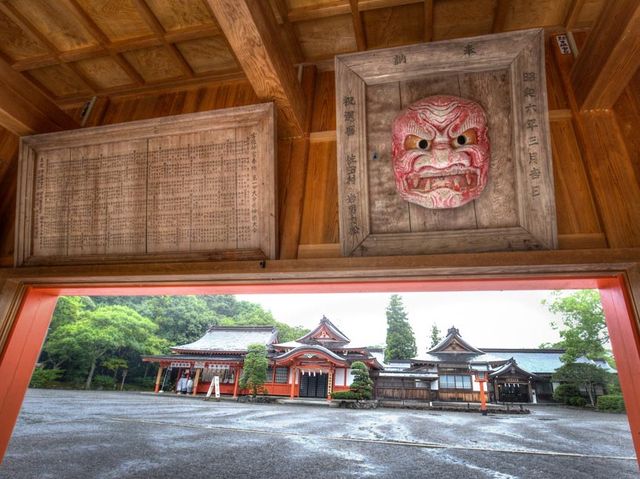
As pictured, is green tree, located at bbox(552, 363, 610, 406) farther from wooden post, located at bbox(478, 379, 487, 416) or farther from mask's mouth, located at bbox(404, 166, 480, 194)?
mask's mouth, located at bbox(404, 166, 480, 194)

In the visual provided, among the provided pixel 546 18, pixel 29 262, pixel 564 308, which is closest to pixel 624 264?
pixel 546 18

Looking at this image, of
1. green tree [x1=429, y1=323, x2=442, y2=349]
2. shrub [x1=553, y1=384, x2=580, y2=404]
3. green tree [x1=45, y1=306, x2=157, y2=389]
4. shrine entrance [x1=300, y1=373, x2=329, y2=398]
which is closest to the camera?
shrub [x1=553, y1=384, x2=580, y2=404]

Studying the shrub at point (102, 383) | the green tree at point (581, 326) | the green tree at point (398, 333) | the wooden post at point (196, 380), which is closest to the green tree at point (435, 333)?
the green tree at point (398, 333)

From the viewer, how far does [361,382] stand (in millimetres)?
16547

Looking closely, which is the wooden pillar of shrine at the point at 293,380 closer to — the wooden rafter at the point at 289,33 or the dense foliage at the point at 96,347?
the dense foliage at the point at 96,347

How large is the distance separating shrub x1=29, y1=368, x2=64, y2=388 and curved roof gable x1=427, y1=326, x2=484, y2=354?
20813 millimetres

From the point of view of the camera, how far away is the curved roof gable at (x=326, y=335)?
2123 centimetres

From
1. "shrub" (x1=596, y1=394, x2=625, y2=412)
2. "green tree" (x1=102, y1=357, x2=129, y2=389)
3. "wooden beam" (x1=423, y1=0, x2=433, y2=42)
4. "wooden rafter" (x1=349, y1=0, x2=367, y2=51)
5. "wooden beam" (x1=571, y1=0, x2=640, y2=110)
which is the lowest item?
"shrub" (x1=596, y1=394, x2=625, y2=412)

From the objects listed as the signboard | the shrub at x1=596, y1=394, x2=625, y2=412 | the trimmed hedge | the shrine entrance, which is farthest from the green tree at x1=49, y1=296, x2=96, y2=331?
the shrub at x1=596, y1=394, x2=625, y2=412

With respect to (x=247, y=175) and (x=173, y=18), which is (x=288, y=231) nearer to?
(x=247, y=175)

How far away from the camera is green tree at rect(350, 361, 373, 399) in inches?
640

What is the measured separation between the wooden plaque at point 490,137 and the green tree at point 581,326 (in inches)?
780

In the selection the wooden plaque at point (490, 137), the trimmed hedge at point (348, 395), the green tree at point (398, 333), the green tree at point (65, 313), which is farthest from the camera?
the green tree at point (398, 333)

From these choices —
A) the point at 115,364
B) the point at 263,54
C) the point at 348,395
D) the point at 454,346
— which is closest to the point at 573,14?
the point at 263,54
